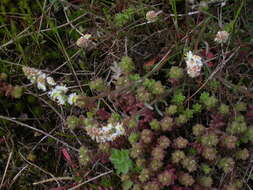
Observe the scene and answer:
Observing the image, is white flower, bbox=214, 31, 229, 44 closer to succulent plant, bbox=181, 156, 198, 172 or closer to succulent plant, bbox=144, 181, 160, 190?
succulent plant, bbox=181, 156, 198, 172

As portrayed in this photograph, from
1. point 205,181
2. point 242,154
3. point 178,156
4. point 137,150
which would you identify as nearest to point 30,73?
point 137,150

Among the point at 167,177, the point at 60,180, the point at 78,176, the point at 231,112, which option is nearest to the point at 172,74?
the point at 231,112

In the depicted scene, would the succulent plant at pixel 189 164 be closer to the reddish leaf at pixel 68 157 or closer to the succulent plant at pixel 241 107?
the succulent plant at pixel 241 107

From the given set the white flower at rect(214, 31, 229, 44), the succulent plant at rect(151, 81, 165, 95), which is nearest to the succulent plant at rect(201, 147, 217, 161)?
the succulent plant at rect(151, 81, 165, 95)

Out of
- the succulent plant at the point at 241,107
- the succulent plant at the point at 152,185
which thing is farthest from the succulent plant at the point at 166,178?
the succulent plant at the point at 241,107

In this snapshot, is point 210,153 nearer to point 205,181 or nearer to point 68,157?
point 205,181

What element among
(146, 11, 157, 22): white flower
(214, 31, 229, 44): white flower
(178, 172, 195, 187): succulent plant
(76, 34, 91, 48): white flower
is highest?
(146, 11, 157, 22): white flower

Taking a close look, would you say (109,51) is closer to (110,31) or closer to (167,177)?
(110,31)
